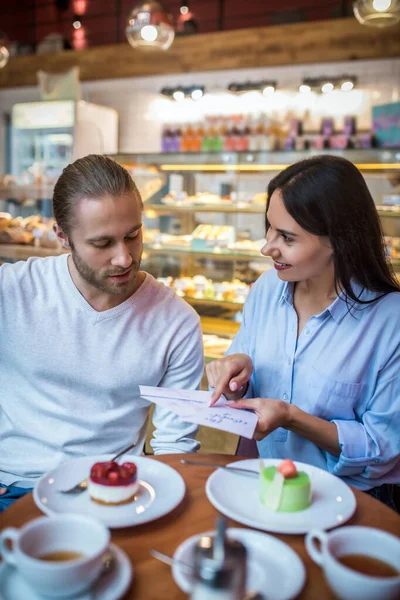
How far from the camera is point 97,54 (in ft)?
24.7

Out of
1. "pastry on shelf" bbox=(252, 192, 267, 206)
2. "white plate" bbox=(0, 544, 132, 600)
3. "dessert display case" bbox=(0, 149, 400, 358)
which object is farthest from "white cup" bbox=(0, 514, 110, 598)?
"pastry on shelf" bbox=(252, 192, 267, 206)

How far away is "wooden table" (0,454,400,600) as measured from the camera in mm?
1038

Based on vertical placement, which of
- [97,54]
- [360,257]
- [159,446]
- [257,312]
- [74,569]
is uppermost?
[97,54]

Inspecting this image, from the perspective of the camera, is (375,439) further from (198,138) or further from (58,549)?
(198,138)

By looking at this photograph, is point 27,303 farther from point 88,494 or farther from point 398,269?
point 398,269

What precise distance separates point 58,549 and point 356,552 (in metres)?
0.52

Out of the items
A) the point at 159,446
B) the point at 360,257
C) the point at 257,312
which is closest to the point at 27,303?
the point at 159,446

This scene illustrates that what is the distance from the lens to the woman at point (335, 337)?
177cm

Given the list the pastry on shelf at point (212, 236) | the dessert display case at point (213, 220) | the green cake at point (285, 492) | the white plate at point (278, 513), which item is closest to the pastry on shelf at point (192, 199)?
the dessert display case at point (213, 220)

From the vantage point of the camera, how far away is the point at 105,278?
1807mm

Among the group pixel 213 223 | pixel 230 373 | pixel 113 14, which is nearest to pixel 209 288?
pixel 213 223

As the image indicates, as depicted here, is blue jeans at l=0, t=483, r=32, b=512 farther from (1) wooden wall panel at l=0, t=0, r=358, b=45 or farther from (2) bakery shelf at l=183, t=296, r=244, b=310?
(1) wooden wall panel at l=0, t=0, r=358, b=45

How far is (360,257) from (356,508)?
31.6 inches

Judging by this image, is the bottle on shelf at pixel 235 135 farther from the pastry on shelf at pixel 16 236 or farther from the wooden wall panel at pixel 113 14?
the pastry on shelf at pixel 16 236
